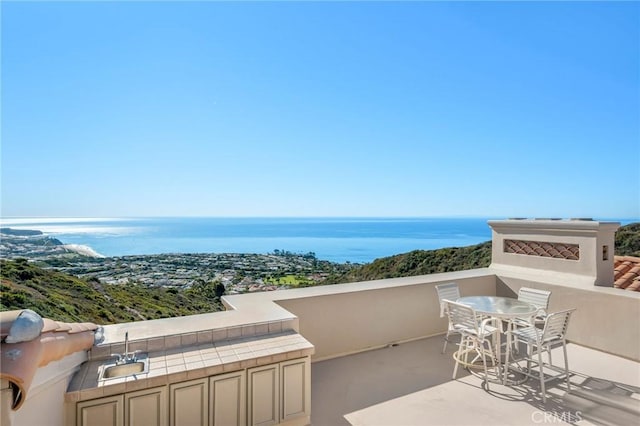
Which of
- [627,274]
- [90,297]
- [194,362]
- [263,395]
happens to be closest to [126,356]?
[194,362]

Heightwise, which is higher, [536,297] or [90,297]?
[536,297]

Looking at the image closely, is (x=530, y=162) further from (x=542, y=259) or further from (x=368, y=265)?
(x=542, y=259)

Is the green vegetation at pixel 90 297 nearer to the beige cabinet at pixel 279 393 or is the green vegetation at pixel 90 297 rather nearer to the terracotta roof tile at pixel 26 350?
the beige cabinet at pixel 279 393

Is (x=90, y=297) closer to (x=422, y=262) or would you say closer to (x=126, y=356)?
(x=126, y=356)

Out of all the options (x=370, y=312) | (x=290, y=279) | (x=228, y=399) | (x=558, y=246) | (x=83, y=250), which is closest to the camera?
(x=228, y=399)

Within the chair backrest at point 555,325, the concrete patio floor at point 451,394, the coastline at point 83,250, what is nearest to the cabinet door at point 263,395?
the concrete patio floor at point 451,394
